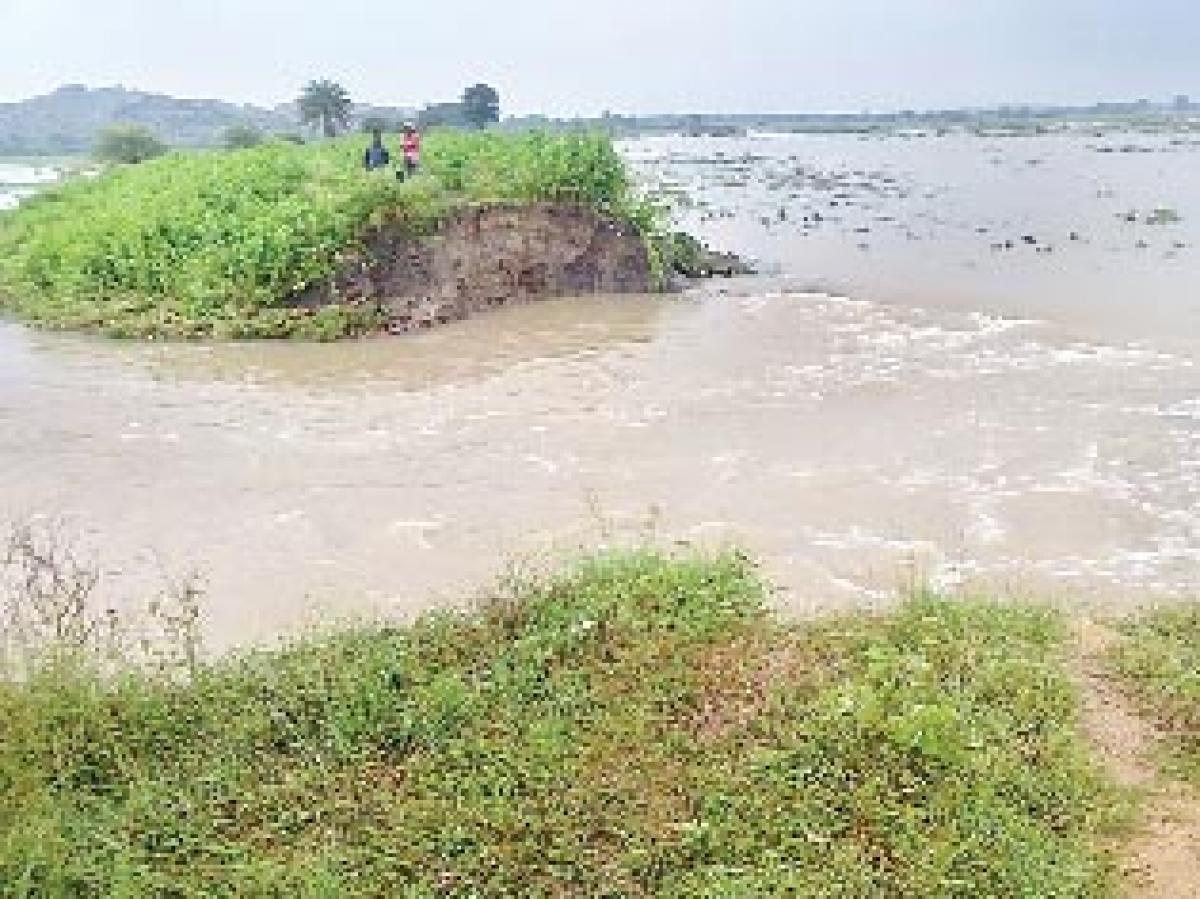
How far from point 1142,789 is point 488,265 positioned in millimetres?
14963

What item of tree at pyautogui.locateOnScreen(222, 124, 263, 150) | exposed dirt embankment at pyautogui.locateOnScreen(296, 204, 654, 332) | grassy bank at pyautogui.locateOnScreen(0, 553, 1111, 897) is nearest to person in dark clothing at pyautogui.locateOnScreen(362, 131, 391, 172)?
exposed dirt embankment at pyautogui.locateOnScreen(296, 204, 654, 332)

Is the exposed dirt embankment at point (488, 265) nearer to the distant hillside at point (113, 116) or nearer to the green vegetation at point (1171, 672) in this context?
the green vegetation at point (1171, 672)

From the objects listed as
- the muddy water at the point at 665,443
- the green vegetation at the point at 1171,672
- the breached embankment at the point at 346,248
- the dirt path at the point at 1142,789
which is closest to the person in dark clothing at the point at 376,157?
the breached embankment at the point at 346,248

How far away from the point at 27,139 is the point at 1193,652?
132 metres

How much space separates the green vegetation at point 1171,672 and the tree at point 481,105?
70.2 m

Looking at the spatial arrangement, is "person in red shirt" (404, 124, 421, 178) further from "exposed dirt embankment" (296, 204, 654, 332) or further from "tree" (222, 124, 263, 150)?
"tree" (222, 124, 263, 150)

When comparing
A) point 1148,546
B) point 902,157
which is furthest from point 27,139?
point 1148,546

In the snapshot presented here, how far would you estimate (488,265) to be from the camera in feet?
64.6

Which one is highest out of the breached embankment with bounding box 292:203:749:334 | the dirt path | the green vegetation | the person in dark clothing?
the person in dark clothing

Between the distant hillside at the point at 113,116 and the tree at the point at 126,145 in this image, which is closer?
the tree at the point at 126,145

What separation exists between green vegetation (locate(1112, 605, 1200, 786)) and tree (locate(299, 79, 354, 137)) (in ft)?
192

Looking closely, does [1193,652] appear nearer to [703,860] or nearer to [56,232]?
[703,860]

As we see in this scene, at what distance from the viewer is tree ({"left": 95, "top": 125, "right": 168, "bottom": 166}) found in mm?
49562

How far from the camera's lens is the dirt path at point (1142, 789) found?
5184mm
